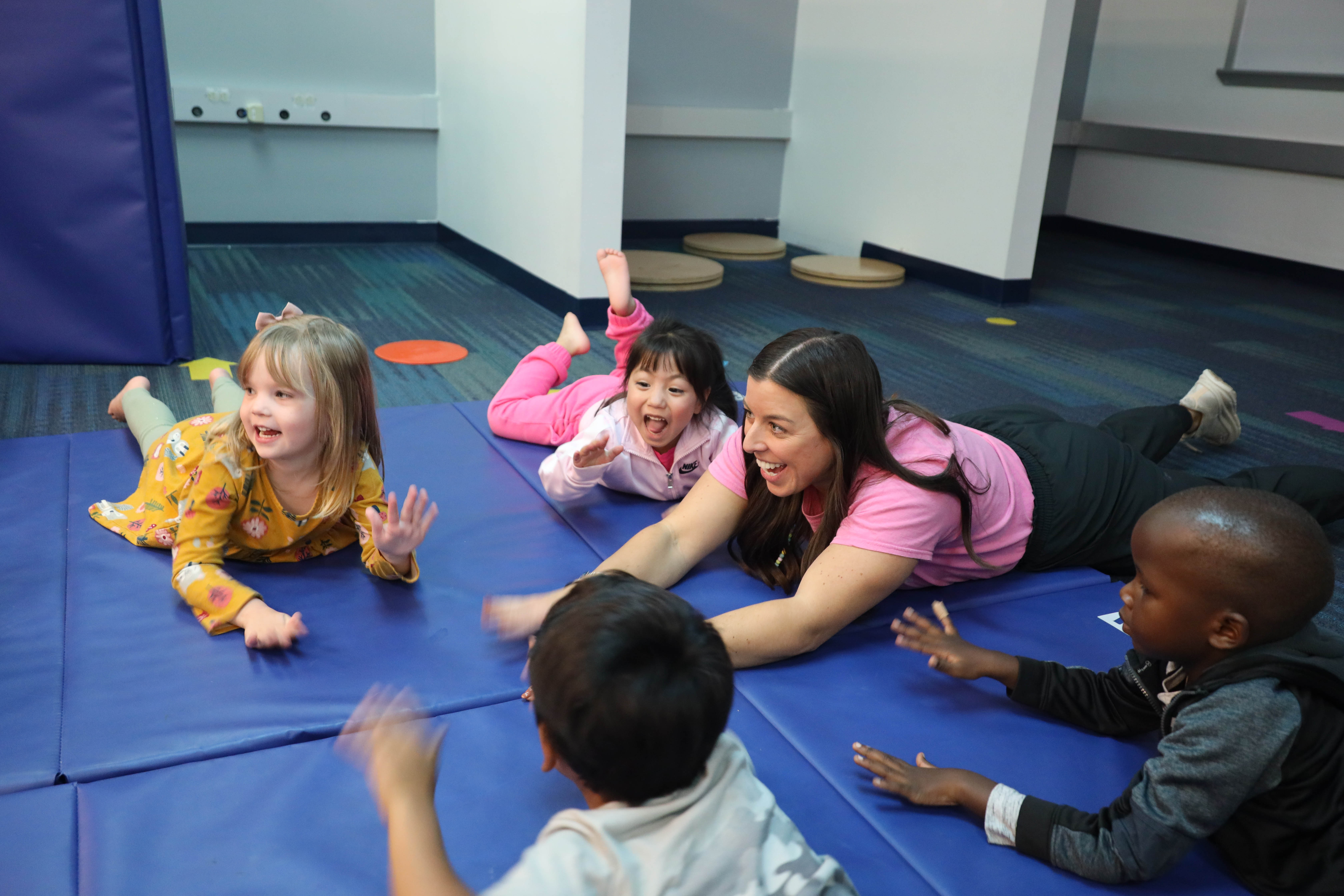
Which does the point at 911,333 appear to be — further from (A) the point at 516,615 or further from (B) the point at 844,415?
(A) the point at 516,615

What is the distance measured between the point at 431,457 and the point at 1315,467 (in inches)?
82.5

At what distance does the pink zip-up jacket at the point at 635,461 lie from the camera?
83.7 inches

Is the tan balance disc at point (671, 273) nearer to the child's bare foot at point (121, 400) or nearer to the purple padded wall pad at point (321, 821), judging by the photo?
the child's bare foot at point (121, 400)

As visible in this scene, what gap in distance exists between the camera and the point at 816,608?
Result: 5.19 ft

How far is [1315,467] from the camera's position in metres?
2.24

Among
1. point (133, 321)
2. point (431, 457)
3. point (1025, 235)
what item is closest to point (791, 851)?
point (431, 457)

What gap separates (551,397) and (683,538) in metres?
0.88

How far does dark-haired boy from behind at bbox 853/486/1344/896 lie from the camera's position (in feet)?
3.61

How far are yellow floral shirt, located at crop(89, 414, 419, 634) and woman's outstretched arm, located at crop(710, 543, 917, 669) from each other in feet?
2.11

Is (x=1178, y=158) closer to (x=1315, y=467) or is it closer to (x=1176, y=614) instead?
(x=1315, y=467)

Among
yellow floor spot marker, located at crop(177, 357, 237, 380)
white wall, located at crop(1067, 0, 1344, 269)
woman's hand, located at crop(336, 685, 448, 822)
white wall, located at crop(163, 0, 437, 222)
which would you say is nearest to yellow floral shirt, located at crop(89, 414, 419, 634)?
woman's hand, located at crop(336, 685, 448, 822)

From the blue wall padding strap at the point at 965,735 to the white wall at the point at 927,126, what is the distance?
319 centimetres

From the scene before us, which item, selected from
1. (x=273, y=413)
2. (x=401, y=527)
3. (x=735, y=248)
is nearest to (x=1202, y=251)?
(x=735, y=248)

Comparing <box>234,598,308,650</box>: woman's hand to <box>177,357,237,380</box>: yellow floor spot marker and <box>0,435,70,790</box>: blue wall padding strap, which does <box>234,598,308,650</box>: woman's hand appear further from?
<box>177,357,237,380</box>: yellow floor spot marker
